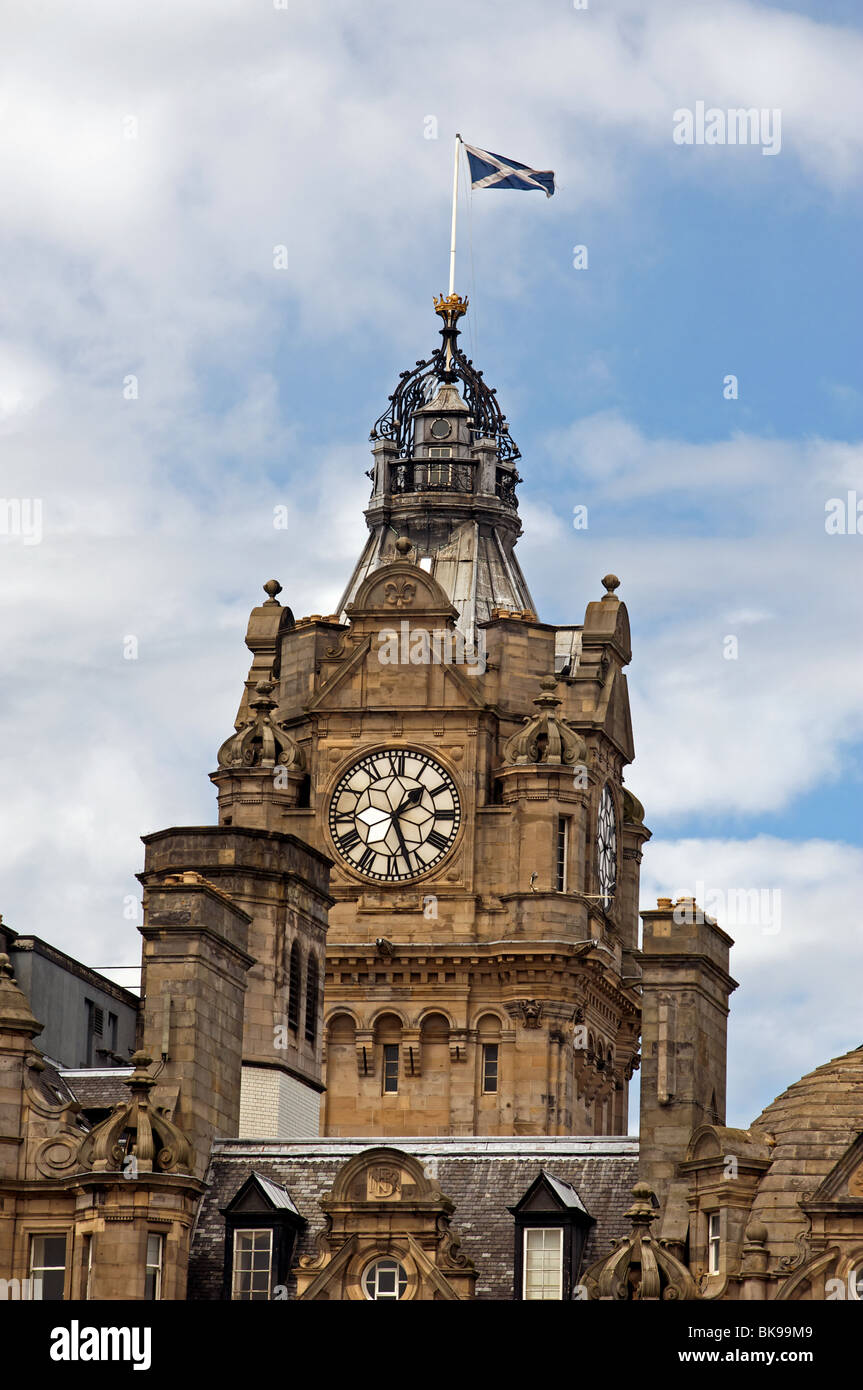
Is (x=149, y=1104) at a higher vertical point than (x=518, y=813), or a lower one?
lower

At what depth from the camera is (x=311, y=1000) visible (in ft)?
421

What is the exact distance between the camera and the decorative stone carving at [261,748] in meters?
155

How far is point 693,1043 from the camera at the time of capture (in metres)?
113

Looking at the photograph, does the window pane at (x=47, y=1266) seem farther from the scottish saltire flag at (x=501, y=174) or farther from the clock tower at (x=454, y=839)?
the scottish saltire flag at (x=501, y=174)

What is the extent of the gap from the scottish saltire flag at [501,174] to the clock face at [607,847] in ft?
71.1

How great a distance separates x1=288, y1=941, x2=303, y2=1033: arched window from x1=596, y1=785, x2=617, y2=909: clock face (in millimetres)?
32021

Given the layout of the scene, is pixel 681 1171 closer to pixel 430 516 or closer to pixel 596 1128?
pixel 596 1128

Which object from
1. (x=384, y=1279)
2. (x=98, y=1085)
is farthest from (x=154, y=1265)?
(x=98, y=1085)

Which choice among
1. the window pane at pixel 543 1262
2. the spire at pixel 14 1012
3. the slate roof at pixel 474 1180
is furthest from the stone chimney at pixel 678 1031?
the spire at pixel 14 1012

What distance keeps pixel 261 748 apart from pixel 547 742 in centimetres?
1082

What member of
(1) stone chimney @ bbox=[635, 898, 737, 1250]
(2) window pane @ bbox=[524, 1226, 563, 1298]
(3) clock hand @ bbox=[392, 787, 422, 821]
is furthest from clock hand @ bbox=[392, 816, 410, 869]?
(2) window pane @ bbox=[524, 1226, 563, 1298]

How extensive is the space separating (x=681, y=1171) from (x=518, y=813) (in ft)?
158

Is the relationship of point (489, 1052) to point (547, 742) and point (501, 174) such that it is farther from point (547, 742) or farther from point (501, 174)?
point (501, 174)
